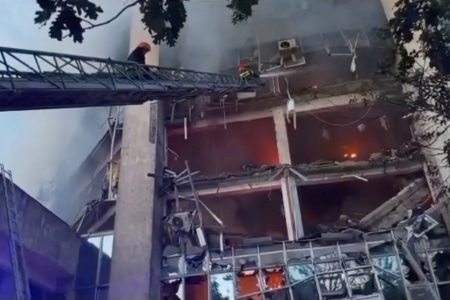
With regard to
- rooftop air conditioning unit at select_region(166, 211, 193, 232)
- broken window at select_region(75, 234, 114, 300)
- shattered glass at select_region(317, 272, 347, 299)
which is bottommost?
shattered glass at select_region(317, 272, 347, 299)

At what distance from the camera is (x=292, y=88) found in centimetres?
1633

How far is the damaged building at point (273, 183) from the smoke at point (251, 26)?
0.06m

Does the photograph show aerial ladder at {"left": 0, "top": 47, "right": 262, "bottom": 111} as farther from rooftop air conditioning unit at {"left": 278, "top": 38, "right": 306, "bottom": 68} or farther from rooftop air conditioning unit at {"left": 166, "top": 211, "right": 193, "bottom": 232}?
rooftop air conditioning unit at {"left": 278, "top": 38, "right": 306, "bottom": 68}

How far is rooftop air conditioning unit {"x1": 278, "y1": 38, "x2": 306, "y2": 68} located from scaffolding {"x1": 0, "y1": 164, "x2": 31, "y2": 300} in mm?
10413

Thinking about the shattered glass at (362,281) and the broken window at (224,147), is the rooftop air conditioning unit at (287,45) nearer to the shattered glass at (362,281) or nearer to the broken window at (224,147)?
Result: the broken window at (224,147)

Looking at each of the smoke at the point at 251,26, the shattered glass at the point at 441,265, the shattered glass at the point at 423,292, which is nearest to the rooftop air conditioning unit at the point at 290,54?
the smoke at the point at 251,26

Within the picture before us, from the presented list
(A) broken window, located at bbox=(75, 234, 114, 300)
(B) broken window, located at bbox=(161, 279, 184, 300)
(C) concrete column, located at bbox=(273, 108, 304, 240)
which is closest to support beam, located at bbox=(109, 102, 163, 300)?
(B) broken window, located at bbox=(161, 279, 184, 300)

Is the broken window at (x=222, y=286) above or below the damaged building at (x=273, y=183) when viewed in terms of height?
below

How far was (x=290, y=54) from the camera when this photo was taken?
16641 millimetres

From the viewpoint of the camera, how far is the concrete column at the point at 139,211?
11873 mm

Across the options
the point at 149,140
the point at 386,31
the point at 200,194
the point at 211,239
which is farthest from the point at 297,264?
the point at 386,31

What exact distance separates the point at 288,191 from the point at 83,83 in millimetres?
7242

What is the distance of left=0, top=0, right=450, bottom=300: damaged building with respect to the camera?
38.3 ft

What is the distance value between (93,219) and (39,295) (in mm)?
3114
